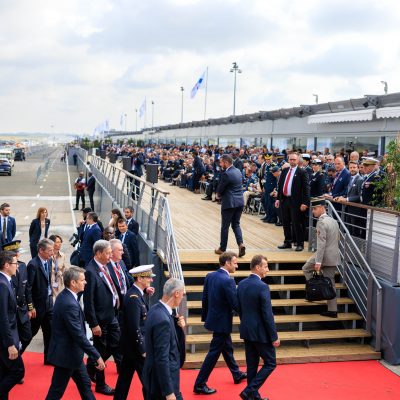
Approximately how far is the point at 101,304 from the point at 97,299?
9 cm

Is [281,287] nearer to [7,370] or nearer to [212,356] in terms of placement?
[212,356]

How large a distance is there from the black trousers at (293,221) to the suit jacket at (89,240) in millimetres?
3664

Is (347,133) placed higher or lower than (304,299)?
higher

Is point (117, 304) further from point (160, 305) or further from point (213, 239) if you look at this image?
point (213, 239)

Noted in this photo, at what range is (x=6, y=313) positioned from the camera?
6516mm

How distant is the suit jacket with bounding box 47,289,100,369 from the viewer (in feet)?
20.0

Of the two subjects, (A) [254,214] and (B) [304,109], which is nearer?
(A) [254,214]

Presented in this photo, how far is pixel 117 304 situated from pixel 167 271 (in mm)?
2367

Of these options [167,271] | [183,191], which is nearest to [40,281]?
[167,271]

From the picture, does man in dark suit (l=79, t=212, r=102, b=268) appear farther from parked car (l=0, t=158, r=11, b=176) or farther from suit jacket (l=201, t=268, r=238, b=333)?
parked car (l=0, t=158, r=11, b=176)

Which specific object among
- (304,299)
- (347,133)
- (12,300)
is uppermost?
(347,133)

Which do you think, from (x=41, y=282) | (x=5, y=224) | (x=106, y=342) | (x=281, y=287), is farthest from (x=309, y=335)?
(x=5, y=224)

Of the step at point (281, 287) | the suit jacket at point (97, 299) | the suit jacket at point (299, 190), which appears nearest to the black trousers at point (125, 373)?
the suit jacket at point (97, 299)

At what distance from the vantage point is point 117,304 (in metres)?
7.63
